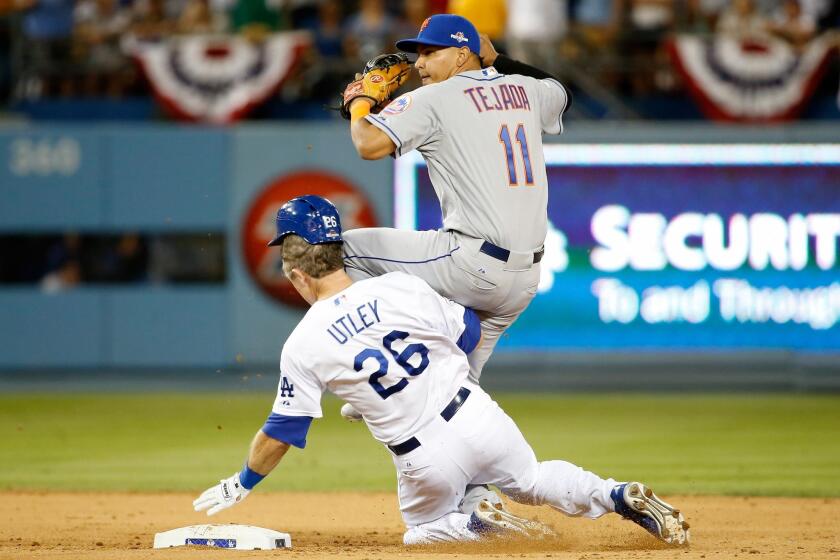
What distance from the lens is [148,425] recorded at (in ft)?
36.2

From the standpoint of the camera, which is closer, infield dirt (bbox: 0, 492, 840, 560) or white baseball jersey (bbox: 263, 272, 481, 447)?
white baseball jersey (bbox: 263, 272, 481, 447)

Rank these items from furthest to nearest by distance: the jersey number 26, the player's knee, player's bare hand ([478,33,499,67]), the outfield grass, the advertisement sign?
the advertisement sign < the outfield grass < player's bare hand ([478,33,499,67]) < the player's knee < the jersey number 26

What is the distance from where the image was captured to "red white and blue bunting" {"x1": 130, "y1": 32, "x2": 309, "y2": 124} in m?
13.4

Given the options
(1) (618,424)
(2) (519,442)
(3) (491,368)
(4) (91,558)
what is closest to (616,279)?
(3) (491,368)

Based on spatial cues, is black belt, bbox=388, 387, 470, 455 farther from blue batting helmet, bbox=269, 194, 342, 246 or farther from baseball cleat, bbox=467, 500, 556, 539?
blue batting helmet, bbox=269, 194, 342, 246

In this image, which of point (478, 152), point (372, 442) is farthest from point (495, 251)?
point (372, 442)

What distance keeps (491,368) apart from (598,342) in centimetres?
112

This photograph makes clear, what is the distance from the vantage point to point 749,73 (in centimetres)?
1307

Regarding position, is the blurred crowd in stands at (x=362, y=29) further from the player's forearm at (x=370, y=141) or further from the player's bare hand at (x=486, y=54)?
the player's forearm at (x=370, y=141)

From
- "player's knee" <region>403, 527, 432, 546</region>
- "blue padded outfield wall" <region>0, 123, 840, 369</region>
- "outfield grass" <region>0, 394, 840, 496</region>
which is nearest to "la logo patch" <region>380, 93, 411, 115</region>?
"player's knee" <region>403, 527, 432, 546</region>

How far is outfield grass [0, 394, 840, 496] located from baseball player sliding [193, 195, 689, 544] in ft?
8.32

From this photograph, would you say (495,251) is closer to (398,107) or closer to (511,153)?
(511,153)

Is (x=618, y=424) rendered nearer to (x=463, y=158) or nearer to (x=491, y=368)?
(x=491, y=368)

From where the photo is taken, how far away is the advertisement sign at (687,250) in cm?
1309
